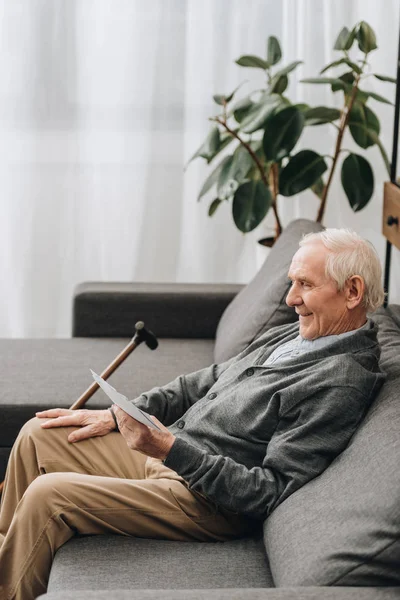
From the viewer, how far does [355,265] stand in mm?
1944

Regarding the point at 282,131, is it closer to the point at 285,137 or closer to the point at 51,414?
the point at 285,137

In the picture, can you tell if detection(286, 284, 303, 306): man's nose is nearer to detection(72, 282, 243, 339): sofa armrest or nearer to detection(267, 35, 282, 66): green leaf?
detection(72, 282, 243, 339): sofa armrest

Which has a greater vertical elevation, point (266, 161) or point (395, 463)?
point (266, 161)

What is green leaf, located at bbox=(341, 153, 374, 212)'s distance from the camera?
345cm

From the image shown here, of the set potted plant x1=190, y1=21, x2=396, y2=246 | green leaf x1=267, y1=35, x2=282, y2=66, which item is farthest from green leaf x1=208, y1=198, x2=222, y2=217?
green leaf x1=267, y1=35, x2=282, y2=66

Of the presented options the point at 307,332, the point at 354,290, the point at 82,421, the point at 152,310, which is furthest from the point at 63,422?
the point at 152,310

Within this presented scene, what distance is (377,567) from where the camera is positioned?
4.84 feet

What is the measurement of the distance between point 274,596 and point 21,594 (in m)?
0.66

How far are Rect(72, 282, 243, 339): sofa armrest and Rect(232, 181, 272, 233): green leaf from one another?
0.89 feet

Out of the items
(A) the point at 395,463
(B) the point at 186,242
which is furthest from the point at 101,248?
(A) the point at 395,463

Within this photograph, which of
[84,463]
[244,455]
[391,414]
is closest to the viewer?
[391,414]

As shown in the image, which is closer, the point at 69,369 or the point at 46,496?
the point at 46,496

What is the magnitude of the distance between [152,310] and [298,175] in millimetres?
768

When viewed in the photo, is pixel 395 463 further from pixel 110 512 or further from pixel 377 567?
pixel 110 512
